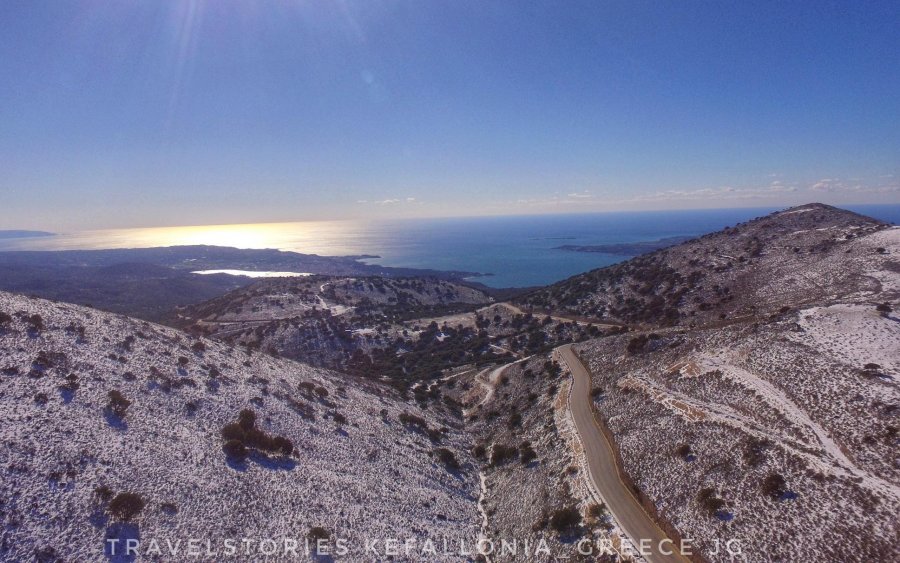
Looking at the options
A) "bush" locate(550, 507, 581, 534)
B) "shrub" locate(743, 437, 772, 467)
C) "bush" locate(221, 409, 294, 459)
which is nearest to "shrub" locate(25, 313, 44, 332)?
"bush" locate(221, 409, 294, 459)

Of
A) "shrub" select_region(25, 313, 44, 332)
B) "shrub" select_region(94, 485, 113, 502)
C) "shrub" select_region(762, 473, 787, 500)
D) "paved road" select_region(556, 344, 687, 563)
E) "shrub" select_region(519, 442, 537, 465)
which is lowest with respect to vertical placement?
"shrub" select_region(519, 442, 537, 465)

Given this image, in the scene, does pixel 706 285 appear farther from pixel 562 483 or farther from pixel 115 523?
pixel 115 523

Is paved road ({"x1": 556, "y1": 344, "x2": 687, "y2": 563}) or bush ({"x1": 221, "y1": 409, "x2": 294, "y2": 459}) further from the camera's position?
bush ({"x1": 221, "y1": 409, "x2": 294, "y2": 459})

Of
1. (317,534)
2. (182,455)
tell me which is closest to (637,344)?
(317,534)

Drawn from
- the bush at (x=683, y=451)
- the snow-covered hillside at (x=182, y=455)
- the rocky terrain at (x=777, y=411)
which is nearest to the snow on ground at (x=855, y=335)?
the rocky terrain at (x=777, y=411)

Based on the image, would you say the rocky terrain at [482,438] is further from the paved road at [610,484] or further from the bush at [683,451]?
the paved road at [610,484]

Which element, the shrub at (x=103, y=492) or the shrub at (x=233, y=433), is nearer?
the shrub at (x=103, y=492)

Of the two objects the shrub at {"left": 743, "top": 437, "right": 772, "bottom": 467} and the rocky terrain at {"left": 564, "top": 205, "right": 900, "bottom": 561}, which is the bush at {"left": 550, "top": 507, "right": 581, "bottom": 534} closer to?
the rocky terrain at {"left": 564, "top": 205, "right": 900, "bottom": 561}
